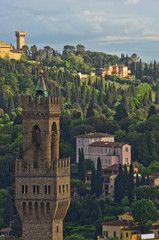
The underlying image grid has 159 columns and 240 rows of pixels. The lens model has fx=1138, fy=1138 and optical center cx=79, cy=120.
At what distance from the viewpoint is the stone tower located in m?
69.4

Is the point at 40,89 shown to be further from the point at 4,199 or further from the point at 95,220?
the point at 4,199

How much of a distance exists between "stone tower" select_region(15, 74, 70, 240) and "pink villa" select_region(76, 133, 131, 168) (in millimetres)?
117214

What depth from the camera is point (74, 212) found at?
16250 cm

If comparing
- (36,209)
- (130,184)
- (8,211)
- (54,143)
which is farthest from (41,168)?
(130,184)

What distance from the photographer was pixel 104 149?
191 m

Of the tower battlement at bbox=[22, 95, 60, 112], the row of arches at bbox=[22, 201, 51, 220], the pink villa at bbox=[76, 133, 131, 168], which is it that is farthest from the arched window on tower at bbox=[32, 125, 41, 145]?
the pink villa at bbox=[76, 133, 131, 168]

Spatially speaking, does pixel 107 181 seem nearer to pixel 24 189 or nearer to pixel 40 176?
pixel 24 189

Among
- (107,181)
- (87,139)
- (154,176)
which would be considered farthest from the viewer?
(87,139)

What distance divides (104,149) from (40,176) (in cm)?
12150

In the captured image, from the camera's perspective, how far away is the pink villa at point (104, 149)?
617 ft

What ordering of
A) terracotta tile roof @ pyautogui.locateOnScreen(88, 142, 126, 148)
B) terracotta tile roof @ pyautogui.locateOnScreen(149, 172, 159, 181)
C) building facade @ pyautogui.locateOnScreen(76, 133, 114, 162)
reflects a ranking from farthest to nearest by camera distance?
1. building facade @ pyautogui.locateOnScreen(76, 133, 114, 162)
2. terracotta tile roof @ pyautogui.locateOnScreen(88, 142, 126, 148)
3. terracotta tile roof @ pyautogui.locateOnScreen(149, 172, 159, 181)

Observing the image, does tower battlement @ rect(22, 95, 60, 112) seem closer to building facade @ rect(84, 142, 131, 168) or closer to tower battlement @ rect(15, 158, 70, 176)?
tower battlement @ rect(15, 158, 70, 176)

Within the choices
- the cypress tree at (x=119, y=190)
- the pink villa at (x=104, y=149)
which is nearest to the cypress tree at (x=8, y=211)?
the cypress tree at (x=119, y=190)

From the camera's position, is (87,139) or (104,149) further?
(87,139)
